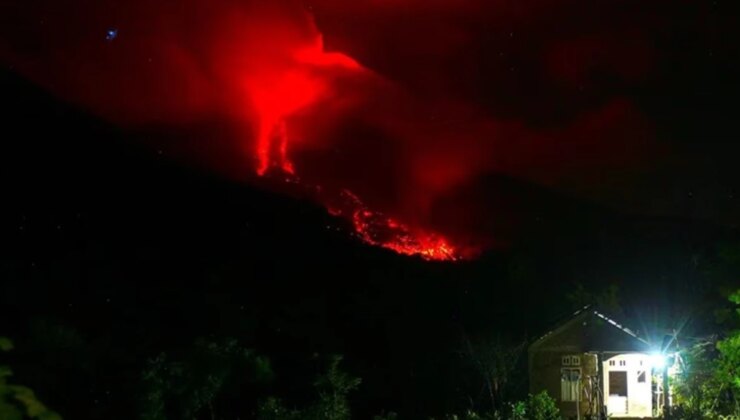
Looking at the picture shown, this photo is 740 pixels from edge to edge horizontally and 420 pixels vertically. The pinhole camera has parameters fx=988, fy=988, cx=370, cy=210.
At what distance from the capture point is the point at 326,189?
6694cm

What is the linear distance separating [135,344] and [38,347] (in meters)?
3.96

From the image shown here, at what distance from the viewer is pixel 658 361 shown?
23031mm

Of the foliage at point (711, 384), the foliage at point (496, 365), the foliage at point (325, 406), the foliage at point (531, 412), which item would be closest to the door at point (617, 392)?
the foliage at point (496, 365)

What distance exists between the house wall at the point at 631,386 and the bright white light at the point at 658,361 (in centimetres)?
95

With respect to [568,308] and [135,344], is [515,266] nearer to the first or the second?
[568,308]

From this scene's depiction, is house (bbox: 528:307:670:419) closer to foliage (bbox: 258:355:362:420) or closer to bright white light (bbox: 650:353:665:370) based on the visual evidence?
bright white light (bbox: 650:353:665:370)

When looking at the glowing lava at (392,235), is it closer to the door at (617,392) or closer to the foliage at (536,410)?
the door at (617,392)

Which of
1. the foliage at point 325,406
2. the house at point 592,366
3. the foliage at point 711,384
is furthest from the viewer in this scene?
the house at point 592,366

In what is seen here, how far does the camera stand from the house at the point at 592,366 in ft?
79.3

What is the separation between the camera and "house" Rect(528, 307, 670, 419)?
24.2 m

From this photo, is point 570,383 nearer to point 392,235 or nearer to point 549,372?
point 549,372

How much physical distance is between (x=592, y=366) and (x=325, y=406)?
33.0ft

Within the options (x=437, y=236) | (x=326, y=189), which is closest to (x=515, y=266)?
(x=437, y=236)

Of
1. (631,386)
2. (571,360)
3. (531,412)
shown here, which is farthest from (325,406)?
(631,386)
